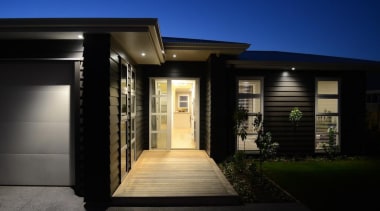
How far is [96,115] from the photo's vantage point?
3949 mm

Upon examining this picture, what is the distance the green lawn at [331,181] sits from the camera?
417 cm

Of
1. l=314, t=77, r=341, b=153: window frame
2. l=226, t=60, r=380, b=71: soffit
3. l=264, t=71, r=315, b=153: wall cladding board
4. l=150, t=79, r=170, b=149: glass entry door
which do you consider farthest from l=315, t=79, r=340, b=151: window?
l=150, t=79, r=170, b=149: glass entry door

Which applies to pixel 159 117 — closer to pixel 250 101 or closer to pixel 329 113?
pixel 250 101

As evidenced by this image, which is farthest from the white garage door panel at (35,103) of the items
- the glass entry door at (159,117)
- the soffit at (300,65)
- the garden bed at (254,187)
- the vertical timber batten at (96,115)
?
the soffit at (300,65)

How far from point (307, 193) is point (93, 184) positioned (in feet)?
11.1

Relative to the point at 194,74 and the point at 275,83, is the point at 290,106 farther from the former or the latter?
the point at 194,74

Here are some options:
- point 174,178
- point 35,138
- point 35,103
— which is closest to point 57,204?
point 35,138

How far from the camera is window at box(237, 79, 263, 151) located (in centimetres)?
731

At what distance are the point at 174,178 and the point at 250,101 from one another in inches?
173

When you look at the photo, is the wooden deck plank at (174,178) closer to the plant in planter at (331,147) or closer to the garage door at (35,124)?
the garage door at (35,124)

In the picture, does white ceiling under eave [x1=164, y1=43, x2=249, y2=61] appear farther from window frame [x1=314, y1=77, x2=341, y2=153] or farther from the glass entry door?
window frame [x1=314, y1=77, x2=341, y2=153]

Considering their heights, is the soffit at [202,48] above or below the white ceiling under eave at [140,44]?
above

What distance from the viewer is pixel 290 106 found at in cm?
738

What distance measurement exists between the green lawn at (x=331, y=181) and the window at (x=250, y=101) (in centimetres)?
116
